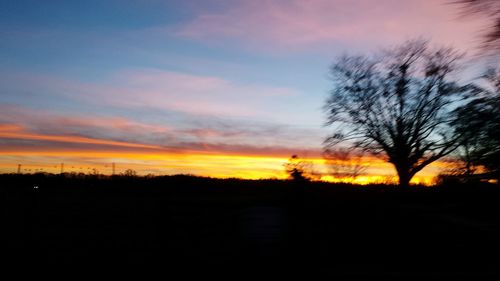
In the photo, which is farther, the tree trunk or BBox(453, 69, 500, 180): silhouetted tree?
the tree trunk

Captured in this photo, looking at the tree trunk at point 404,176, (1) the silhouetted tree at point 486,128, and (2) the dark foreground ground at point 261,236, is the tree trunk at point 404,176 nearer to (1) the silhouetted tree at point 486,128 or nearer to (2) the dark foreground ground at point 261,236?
(2) the dark foreground ground at point 261,236

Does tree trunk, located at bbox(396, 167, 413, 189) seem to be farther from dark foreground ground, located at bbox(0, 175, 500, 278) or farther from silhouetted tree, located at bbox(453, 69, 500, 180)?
silhouetted tree, located at bbox(453, 69, 500, 180)

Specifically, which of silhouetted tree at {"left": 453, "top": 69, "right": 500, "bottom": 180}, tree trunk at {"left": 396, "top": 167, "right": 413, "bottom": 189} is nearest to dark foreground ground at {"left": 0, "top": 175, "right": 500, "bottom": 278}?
silhouetted tree at {"left": 453, "top": 69, "right": 500, "bottom": 180}

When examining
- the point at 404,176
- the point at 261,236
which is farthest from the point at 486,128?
the point at 404,176

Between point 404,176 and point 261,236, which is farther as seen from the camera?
point 404,176

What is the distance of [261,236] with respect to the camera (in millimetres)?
9820

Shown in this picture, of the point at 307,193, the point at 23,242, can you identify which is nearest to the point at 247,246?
the point at 23,242

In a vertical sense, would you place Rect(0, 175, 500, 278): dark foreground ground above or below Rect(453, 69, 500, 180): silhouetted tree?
below

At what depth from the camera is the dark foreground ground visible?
389 inches

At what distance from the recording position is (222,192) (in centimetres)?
3014

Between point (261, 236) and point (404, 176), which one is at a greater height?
point (404, 176)

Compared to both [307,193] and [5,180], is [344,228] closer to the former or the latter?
[307,193]

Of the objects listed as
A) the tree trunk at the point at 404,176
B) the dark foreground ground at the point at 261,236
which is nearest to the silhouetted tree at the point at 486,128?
the dark foreground ground at the point at 261,236

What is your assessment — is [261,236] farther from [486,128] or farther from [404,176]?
[404,176]
